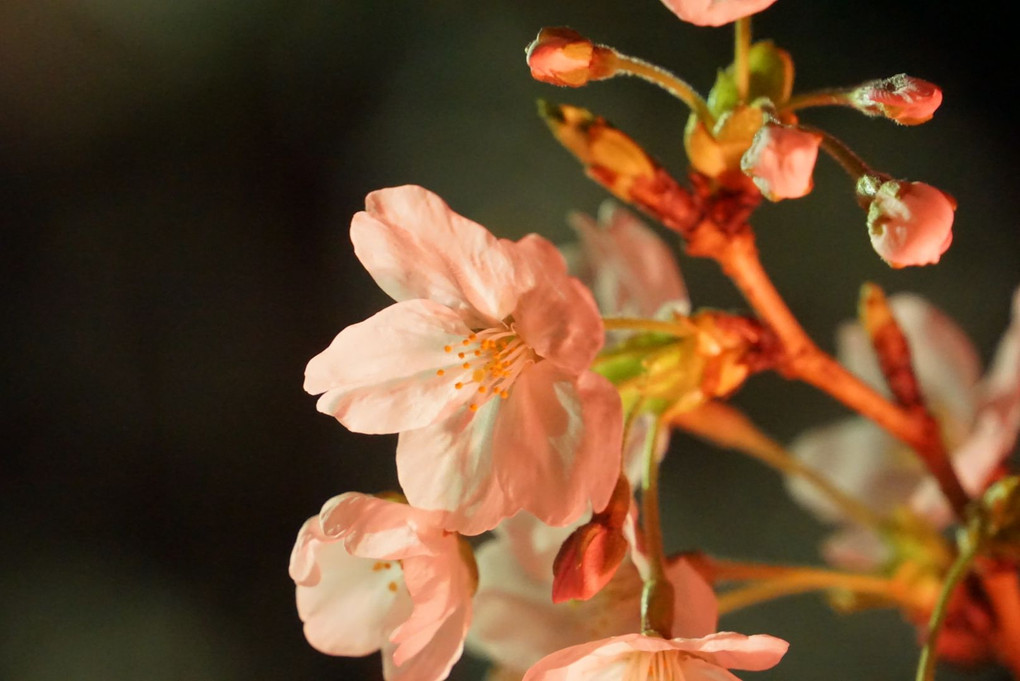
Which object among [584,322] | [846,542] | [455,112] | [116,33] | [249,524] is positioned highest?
[116,33]

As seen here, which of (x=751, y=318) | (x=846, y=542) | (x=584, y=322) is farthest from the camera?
A: (x=846, y=542)

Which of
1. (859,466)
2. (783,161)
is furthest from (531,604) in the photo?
(859,466)

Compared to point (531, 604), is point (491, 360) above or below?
above

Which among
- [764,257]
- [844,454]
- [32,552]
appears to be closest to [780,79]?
[844,454]

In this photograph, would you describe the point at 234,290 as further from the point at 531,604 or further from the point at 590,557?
the point at 590,557

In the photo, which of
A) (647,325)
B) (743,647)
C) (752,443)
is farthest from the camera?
(752,443)

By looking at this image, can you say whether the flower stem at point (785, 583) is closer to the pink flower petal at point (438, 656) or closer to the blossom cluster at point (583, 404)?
the blossom cluster at point (583, 404)

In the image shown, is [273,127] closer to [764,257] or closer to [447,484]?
[764,257]

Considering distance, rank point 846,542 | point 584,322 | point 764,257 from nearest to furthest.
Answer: point 584,322 → point 846,542 → point 764,257
